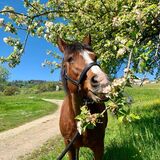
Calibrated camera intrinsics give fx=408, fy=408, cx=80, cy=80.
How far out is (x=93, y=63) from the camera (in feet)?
19.7

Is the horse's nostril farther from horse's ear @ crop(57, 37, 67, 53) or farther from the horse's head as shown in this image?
horse's ear @ crop(57, 37, 67, 53)

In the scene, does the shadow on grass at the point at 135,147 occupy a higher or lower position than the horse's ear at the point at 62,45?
lower

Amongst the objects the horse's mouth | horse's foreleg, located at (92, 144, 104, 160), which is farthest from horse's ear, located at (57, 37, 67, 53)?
horse's foreleg, located at (92, 144, 104, 160)

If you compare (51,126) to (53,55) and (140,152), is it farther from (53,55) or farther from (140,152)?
(140,152)

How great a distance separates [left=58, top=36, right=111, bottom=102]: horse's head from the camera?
5523 mm

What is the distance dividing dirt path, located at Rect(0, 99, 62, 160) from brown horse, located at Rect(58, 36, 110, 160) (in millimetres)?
6918

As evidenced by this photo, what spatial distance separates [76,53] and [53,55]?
11232 millimetres

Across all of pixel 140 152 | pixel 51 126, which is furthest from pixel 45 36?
pixel 51 126

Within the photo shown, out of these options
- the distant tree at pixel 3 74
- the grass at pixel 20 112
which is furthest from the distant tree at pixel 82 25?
the distant tree at pixel 3 74

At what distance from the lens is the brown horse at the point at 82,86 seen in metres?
5.67

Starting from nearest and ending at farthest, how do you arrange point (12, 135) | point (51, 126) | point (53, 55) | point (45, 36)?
point (45, 36) → point (53, 55) → point (12, 135) → point (51, 126)

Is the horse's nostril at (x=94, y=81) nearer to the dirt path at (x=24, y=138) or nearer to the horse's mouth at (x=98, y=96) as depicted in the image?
the horse's mouth at (x=98, y=96)

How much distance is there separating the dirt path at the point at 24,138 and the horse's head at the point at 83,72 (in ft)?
26.4

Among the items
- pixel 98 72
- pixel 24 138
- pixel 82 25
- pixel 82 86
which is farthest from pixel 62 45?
pixel 24 138
